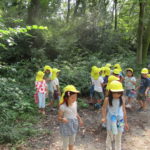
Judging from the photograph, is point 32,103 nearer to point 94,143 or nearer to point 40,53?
point 94,143

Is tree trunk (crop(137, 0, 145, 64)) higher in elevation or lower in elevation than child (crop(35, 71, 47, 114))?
higher

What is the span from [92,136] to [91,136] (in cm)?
3

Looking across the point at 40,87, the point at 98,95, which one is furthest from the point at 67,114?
the point at 98,95

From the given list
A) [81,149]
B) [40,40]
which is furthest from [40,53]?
[81,149]

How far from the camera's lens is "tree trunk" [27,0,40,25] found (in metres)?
11.6

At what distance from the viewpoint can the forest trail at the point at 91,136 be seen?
4.75m

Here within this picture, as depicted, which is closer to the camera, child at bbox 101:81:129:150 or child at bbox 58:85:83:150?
child at bbox 58:85:83:150

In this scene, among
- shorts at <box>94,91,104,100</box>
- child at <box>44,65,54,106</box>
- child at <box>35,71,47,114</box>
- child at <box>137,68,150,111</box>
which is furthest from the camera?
shorts at <box>94,91,104,100</box>

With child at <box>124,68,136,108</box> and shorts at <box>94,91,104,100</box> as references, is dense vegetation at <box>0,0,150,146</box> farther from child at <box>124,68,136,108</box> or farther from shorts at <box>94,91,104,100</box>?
child at <box>124,68,136,108</box>

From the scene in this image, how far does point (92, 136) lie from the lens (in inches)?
208

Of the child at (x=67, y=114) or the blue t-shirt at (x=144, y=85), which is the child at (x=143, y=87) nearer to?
the blue t-shirt at (x=144, y=85)

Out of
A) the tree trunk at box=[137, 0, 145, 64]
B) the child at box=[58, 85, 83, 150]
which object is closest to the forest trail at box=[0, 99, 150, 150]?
the child at box=[58, 85, 83, 150]

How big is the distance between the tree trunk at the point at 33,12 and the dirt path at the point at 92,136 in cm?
695

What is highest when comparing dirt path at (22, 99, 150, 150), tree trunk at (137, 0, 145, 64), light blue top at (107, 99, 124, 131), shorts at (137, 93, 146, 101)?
tree trunk at (137, 0, 145, 64)
